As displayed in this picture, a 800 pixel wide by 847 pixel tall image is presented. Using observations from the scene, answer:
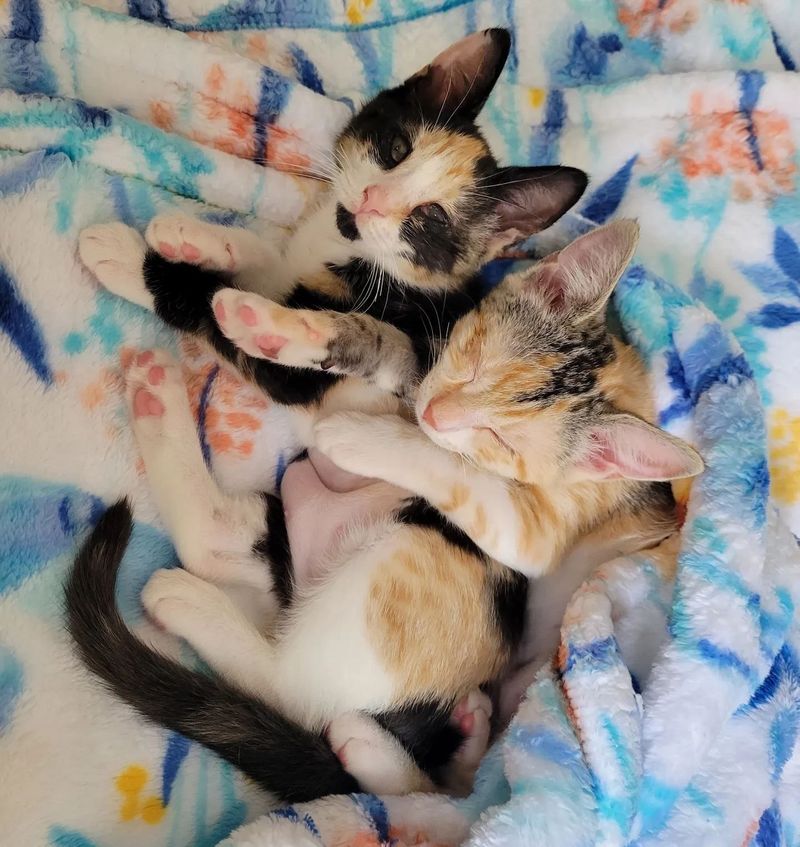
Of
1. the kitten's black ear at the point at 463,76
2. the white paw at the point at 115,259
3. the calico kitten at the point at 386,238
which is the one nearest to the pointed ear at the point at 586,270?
the calico kitten at the point at 386,238

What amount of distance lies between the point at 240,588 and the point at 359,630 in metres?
0.26

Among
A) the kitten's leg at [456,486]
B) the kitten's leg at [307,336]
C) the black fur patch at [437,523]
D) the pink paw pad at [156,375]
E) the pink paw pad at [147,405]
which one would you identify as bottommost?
the black fur patch at [437,523]

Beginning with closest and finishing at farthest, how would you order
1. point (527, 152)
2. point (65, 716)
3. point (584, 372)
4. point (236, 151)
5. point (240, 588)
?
1. point (65, 716)
2. point (584, 372)
3. point (240, 588)
4. point (236, 151)
5. point (527, 152)

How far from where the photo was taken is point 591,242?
1.18 m

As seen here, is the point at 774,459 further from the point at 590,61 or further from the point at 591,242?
the point at 590,61

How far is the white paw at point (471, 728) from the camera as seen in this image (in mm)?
1331

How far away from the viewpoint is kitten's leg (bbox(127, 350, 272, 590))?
1308 mm

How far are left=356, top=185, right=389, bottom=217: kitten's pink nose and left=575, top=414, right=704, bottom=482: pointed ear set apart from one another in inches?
19.2

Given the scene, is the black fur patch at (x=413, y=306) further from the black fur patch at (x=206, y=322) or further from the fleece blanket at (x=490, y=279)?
the fleece blanket at (x=490, y=279)

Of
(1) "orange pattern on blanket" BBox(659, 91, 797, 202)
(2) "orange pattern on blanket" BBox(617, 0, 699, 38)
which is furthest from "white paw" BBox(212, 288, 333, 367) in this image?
(2) "orange pattern on blanket" BBox(617, 0, 699, 38)

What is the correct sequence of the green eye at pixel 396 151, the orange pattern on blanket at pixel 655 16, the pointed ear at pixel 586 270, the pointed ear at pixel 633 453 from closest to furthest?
the pointed ear at pixel 633 453 → the pointed ear at pixel 586 270 → the green eye at pixel 396 151 → the orange pattern on blanket at pixel 655 16

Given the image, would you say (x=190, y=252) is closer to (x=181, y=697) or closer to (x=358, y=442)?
(x=358, y=442)

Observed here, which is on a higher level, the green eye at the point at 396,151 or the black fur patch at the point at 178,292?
the green eye at the point at 396,151

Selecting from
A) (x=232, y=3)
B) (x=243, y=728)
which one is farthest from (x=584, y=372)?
(x=232, y=3)
